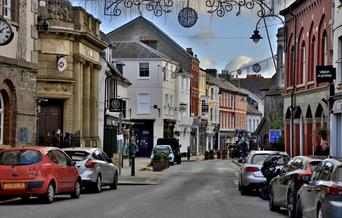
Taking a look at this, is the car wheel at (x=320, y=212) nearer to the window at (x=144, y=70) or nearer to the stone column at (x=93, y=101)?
the stone column at (x=93, y=101)

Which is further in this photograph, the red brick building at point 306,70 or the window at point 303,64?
the window at point 303,64

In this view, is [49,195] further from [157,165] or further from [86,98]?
[157,165]

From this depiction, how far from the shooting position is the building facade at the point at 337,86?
1240 inches

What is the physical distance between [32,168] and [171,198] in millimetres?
5441

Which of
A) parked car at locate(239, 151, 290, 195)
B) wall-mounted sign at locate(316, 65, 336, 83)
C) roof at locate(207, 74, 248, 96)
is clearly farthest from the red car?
roof at locate(207, 74, 248, 96)

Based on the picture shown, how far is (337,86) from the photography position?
3177 centimetres

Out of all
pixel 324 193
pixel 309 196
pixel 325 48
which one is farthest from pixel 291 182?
pixel 325 48

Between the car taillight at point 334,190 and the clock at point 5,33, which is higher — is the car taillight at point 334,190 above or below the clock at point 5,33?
below

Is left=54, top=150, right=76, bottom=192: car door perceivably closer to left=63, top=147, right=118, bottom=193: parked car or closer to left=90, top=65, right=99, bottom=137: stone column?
left=63, top=147, right=118, bottom=193: parked car

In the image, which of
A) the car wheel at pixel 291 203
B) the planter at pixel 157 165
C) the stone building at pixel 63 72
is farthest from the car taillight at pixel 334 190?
the planter at pixel 157 165

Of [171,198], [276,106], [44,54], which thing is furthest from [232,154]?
[171,198]

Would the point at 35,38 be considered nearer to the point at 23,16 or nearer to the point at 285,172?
the point at 23,16

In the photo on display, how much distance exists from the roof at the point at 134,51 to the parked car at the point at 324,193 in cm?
6122

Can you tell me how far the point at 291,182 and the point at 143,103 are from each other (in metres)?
59.9
